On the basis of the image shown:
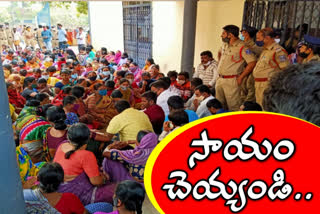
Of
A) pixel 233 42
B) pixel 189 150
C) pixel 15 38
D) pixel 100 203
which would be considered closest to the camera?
pixel 189 150

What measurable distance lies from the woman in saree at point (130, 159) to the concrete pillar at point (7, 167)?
148 cm

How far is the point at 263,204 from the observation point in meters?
0.73

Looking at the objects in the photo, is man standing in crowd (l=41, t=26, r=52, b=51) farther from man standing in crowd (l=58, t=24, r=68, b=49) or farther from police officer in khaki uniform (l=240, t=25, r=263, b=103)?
police officer in khaki uniform (l=240, t=25, r=263, b=103)

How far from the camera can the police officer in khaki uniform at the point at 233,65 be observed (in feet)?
13.8

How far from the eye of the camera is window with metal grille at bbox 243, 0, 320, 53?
14.3 feet

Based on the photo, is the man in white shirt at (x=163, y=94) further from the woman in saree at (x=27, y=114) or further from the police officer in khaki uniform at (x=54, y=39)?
the police officer in khaki uniform at (x=54, y=39)

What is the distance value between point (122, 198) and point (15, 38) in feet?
48.6

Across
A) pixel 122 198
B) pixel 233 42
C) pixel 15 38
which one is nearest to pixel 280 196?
pixel 122 198

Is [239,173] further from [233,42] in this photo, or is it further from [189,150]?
[233,42]

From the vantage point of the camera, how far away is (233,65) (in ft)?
14.2

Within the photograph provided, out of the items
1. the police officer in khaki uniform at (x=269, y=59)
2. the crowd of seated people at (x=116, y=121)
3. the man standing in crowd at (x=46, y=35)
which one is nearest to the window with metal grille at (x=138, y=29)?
the crowd of seated people at (x=116, y=121)

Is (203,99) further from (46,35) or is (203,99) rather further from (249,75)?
(46,35)

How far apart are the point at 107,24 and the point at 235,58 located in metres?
8.62

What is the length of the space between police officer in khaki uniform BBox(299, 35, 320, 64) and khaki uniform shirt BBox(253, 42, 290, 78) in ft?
0.64
